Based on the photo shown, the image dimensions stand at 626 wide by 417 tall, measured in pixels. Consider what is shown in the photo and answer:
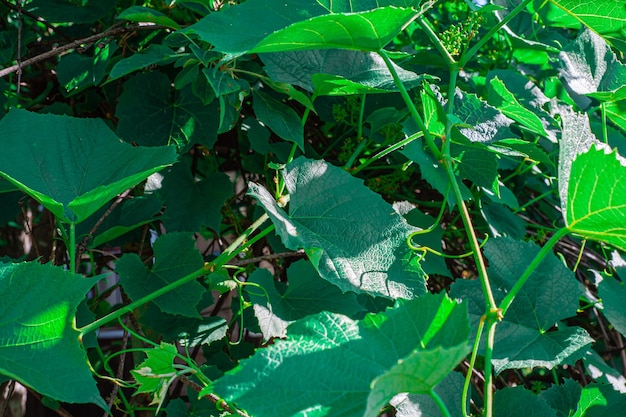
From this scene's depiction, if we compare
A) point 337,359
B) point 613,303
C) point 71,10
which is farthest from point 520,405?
point 71,10

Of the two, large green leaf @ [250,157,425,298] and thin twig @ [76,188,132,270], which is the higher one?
large green leaf @ [250,157,425,298]

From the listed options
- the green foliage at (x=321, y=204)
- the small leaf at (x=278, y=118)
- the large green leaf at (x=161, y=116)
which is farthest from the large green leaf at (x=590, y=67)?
the large green leaf at (x=161, y=116)

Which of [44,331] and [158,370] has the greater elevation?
[44,331]

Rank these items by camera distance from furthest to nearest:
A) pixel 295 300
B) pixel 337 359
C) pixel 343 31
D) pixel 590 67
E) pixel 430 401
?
pixel 590 67 → pixel 295 300 → pixel 430 401 → pixel 343 31 → pixel 337 359

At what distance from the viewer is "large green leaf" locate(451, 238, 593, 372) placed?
978 millimetres

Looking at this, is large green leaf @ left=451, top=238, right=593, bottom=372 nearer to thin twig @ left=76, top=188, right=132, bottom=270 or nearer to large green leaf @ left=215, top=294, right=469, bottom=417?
large green leaf @ left=215, top=294, right=469, bottom=417

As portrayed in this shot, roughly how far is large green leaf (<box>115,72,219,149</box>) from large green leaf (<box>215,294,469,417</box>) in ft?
2.08

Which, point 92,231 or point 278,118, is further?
point 92,231

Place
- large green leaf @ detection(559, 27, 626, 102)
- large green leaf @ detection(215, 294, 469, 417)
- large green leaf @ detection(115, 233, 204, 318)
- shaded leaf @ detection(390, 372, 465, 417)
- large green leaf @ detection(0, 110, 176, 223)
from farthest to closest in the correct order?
large green leaf @ detection(559, 27, 626, 102) → large green leaf @ detection(115, 233, 204, 318) → large green leaf @ detection(0, 110, 176, 223) → shaded leaf @ detection(390, 372, 465, 417) → large green leaf @ detection(215, 294, 469, 417)

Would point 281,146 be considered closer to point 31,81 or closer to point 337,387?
point 31,81

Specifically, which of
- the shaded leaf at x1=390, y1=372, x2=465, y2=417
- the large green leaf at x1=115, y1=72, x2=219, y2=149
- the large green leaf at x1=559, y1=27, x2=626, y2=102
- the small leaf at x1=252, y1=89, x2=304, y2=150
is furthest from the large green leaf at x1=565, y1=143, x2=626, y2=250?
the large green leaf at x1=115, y1=72, x2=219, y2=149

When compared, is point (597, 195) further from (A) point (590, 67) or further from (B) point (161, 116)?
(B) point (161, 116)

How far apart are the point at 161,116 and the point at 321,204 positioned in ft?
1.44

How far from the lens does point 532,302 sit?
102 cm
